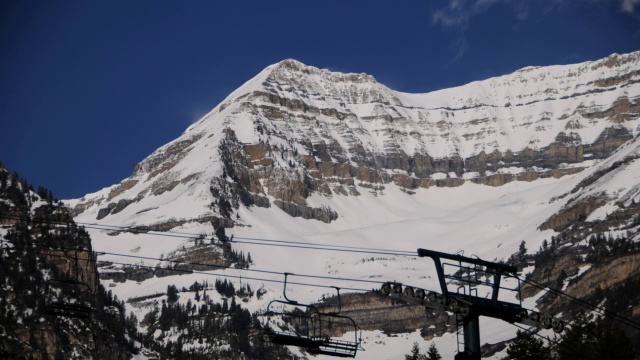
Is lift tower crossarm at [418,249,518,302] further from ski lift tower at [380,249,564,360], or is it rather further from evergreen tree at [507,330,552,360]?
evergreen tree at [507,330,552,360]

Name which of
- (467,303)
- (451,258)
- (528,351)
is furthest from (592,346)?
(451,258)

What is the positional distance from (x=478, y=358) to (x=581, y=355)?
61.6 meters

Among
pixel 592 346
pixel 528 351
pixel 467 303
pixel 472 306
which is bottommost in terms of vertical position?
pixel 528 351

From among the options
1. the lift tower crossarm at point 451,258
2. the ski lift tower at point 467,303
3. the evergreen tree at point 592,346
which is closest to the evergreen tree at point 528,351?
the evergreen tree at point 592,346

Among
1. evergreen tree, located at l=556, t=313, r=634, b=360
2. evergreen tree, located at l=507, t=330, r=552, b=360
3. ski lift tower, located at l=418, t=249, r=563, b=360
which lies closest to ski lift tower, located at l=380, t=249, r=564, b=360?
ski lift tower, located at l=418, t=249, r=563, b=360

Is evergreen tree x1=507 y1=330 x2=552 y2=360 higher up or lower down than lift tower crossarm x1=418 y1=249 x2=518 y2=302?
lower down

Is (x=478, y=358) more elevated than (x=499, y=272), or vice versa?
(x=499, y=272)

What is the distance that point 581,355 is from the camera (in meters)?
125

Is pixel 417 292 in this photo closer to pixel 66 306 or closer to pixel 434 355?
pixel 66 306

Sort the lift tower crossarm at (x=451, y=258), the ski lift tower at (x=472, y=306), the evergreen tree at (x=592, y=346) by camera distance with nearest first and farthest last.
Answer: the ski lift tower at (x=472, y=306) < the lift tower crossarm at (x=451, y=258) < the evergreen tree at (x=592, y=346)

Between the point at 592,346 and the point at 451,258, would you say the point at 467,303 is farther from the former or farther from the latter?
the point at 592,346

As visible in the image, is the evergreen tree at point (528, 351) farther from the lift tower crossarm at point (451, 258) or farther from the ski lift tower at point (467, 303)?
the lift tower crossarm at point (451, 258)

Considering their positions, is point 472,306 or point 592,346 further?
point 592,346

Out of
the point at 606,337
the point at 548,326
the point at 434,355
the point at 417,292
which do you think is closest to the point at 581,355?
the point at 606,337
